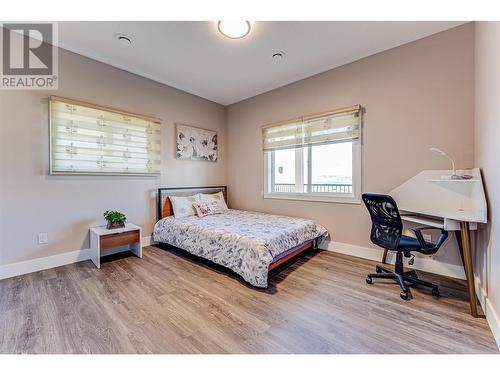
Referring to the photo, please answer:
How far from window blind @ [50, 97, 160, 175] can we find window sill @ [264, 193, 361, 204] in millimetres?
2115

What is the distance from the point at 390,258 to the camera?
2.73 m

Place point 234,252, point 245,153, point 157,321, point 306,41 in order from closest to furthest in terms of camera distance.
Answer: point 157,321
point 234,252
point 306,41
point 245,153

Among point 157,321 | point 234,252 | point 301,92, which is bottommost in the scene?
point 157,321

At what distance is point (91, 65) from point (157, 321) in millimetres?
3266

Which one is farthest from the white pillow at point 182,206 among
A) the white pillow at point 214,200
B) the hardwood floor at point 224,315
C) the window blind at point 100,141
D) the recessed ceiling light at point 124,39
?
the recessed ceiling light at point 124,39

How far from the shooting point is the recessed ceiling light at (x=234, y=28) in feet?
7.33

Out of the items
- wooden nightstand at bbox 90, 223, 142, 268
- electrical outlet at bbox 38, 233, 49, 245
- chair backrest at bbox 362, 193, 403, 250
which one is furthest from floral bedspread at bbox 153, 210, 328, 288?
electrical outlet at bbox 38, 233, 49, 245

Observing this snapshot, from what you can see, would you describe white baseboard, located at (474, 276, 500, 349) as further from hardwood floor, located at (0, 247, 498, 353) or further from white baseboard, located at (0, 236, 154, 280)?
white baseboard, located at (0, 236, 154, 280)

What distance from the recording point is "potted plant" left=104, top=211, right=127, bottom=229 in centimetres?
285

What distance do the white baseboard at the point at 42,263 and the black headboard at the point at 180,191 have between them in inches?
43.0

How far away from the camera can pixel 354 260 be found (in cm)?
288

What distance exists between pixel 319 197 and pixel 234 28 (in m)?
2.46
